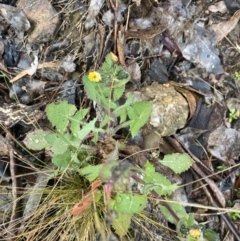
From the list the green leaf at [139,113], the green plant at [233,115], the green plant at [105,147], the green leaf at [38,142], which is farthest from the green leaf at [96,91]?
the green plant at [233,115]

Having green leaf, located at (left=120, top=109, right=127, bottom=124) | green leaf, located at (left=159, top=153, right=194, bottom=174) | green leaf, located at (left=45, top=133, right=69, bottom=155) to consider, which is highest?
green leaf, located at (left=120, top=109, right=127, bottom=124)

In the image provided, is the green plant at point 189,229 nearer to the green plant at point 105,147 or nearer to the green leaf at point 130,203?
the green plant at point 105,147

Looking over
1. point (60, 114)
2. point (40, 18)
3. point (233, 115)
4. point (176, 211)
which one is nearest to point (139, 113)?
point (60, 114)

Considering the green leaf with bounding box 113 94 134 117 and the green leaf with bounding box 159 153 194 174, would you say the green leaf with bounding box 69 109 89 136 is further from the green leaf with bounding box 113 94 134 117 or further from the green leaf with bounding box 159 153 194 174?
the green leaf with bounding box 159 153 194 174

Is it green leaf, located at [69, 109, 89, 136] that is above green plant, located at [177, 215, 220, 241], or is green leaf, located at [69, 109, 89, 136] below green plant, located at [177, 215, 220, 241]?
above

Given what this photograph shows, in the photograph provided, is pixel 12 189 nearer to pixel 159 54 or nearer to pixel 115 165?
pixel 115 165

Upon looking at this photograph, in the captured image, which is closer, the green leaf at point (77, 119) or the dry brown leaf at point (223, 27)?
the green leaf at point (77, 119)

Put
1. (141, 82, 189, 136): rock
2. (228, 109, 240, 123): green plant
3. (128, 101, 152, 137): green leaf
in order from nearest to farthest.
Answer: (128, 101, 152, 137): green leaf
(141, 82, 189, 136): rock
(228, 109, 240, 123): green plant

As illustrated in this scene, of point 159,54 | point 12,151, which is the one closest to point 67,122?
point 12,151

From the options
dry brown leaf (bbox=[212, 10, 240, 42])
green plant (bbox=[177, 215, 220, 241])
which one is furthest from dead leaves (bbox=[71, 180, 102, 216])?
dry brown leaf (bbox=[212, 10, 240, 42])
